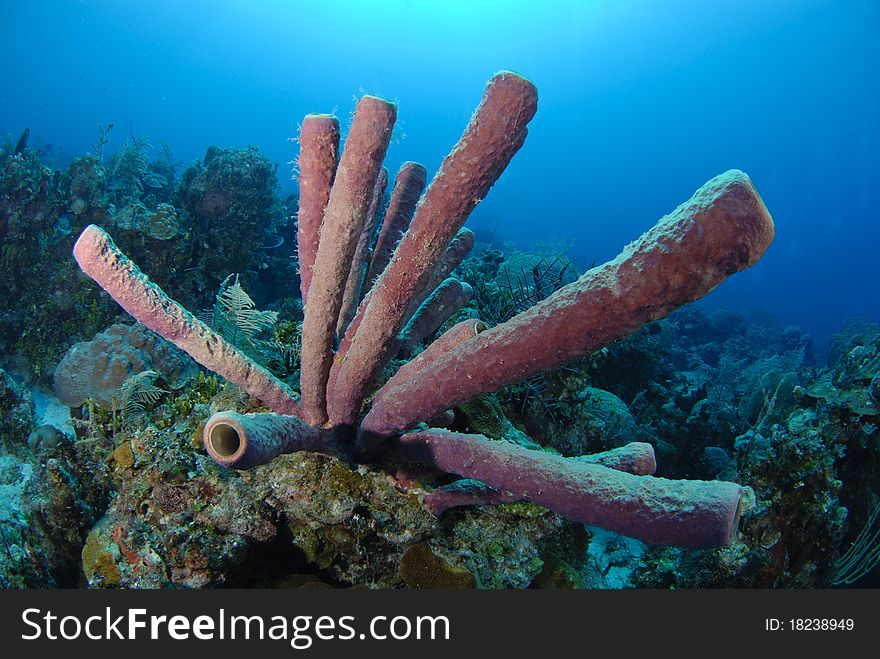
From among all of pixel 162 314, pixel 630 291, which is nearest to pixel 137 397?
pixel 162 314

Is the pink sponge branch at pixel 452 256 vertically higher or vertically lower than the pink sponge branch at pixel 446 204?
higher

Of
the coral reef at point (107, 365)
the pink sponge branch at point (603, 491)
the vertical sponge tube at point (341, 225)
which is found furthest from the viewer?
the coral reef at point (107, 365)

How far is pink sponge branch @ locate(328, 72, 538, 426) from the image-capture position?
4.54 ft

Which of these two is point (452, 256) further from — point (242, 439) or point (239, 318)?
point (239, 318)

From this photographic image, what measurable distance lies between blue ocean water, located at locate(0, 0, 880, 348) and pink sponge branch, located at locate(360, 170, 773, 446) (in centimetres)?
5650

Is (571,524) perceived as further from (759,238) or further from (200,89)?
(200,89)

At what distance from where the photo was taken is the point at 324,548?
2275 millimetres

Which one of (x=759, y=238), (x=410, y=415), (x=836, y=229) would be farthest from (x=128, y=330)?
(x=836, y=229)

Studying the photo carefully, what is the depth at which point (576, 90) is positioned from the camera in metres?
107

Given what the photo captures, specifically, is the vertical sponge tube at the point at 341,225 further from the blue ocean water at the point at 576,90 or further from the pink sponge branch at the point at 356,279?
the blue ocean water at the point at 576,90

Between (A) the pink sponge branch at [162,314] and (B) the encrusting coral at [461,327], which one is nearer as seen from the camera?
(B) the encrusting coral at [461,327]

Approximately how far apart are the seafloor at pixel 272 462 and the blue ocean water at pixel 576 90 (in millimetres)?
51429

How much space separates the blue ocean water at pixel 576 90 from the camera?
68375 millimetres

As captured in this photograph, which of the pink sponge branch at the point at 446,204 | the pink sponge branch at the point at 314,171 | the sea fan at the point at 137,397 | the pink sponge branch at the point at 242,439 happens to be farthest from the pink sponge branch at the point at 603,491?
the sea fan at the point at 137,397
